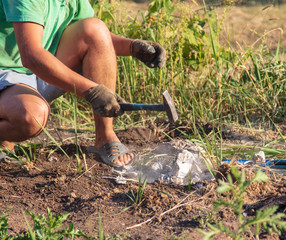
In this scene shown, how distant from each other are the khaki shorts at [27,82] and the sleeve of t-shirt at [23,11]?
1.28ft

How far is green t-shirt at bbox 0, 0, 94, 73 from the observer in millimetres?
2117

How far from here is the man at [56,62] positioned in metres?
2.10

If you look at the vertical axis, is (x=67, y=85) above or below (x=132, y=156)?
above

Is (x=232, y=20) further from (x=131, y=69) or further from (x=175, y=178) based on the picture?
(x=175, y=178)

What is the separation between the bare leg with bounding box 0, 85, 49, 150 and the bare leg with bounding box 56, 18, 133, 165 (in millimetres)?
349

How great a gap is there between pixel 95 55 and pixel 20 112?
0.57m

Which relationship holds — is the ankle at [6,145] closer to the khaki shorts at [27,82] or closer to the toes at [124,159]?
the khaki shorts at [27,82]

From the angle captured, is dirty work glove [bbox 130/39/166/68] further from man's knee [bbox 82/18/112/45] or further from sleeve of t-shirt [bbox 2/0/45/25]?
sleeve of t-shirt [bbox 2/0/45/25]

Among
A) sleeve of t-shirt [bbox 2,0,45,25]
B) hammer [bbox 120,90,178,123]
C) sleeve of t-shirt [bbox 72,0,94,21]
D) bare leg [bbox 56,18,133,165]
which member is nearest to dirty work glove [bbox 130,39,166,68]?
bare leg [bbox 56,18,133,165]

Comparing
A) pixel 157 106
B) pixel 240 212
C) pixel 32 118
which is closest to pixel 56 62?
pixel 32 118

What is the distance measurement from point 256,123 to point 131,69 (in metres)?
1.12

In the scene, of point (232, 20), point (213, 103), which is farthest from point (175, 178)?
point (232, 20)

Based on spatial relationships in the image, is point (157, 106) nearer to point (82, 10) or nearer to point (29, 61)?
point (29, 61)

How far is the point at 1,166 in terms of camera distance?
7.93 feet
